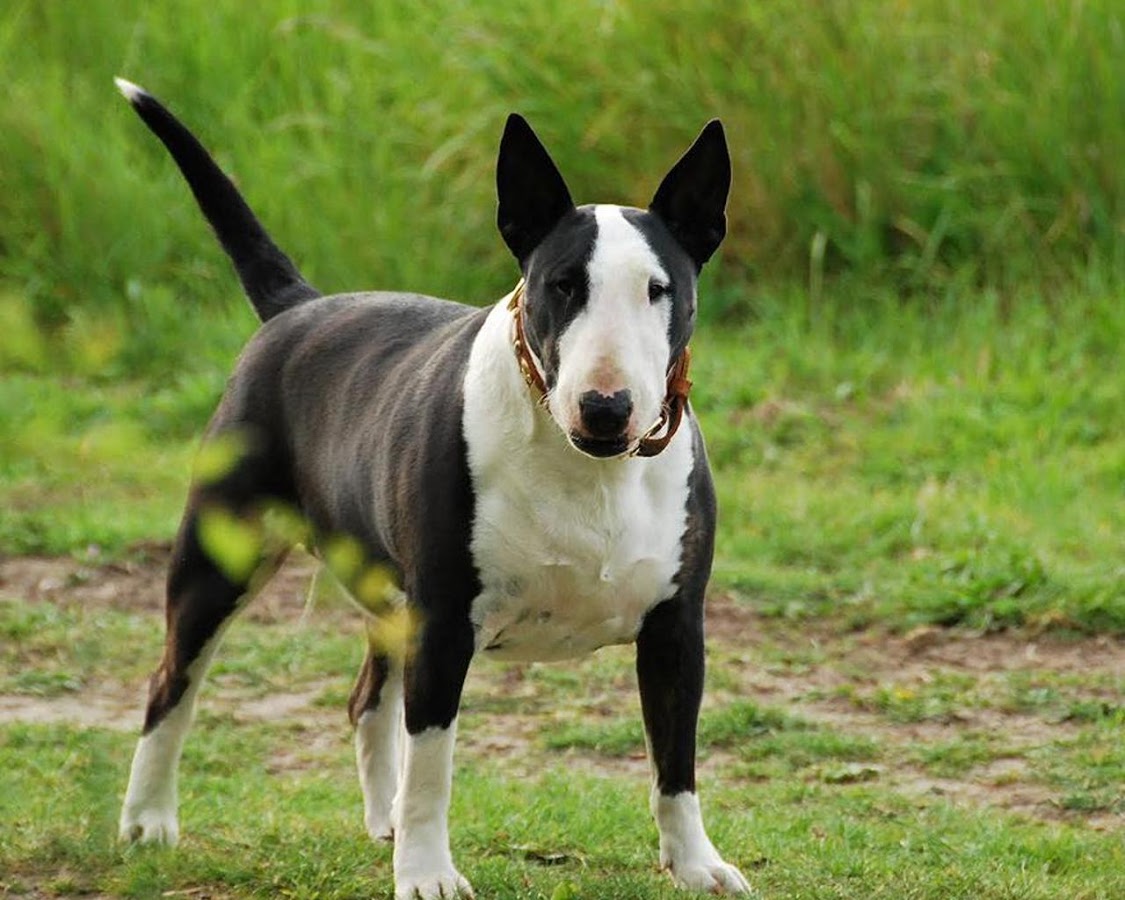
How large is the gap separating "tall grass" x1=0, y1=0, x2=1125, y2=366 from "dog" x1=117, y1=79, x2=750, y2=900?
5.22 meters

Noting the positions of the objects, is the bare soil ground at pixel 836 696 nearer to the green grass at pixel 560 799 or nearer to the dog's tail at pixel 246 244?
the green grass at pixel 560 799

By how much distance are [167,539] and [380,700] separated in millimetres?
3049

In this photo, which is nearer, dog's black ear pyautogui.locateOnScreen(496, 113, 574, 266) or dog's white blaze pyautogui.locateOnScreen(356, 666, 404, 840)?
dog's black ear pyautogui.locateOnScreen(496, 113, 574, 266)

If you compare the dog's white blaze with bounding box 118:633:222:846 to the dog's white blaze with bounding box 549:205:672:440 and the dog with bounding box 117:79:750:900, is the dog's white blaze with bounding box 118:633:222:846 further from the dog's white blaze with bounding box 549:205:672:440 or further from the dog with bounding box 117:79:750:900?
the dog's white blaze with bounding box 549:205:672:440

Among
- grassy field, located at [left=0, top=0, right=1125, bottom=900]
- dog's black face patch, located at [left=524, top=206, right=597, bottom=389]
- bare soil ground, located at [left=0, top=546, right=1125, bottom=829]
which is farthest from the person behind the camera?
bare soil ground, located at [left=0, top=546, right=1125, bottom=829]

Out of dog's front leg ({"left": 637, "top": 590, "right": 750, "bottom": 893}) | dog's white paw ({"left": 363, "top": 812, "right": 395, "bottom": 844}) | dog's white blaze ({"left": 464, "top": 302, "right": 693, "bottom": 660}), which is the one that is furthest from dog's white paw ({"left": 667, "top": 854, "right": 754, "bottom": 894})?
dog's white paw ({"left": 363, "top": 812, "right": 395, "bottom": 844})

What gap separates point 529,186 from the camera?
424 cm

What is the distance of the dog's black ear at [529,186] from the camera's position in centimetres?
423

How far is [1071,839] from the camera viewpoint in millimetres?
5176

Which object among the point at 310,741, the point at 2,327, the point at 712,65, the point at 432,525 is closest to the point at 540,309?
the point at 432,525

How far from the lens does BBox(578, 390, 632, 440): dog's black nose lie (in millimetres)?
3818

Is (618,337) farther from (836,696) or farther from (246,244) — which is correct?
(836,696)

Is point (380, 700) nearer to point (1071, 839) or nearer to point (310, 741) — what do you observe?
point (310, 741)

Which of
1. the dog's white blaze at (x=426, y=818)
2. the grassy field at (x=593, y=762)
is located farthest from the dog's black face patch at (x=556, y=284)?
the grassy field at (x=593, y=762)
